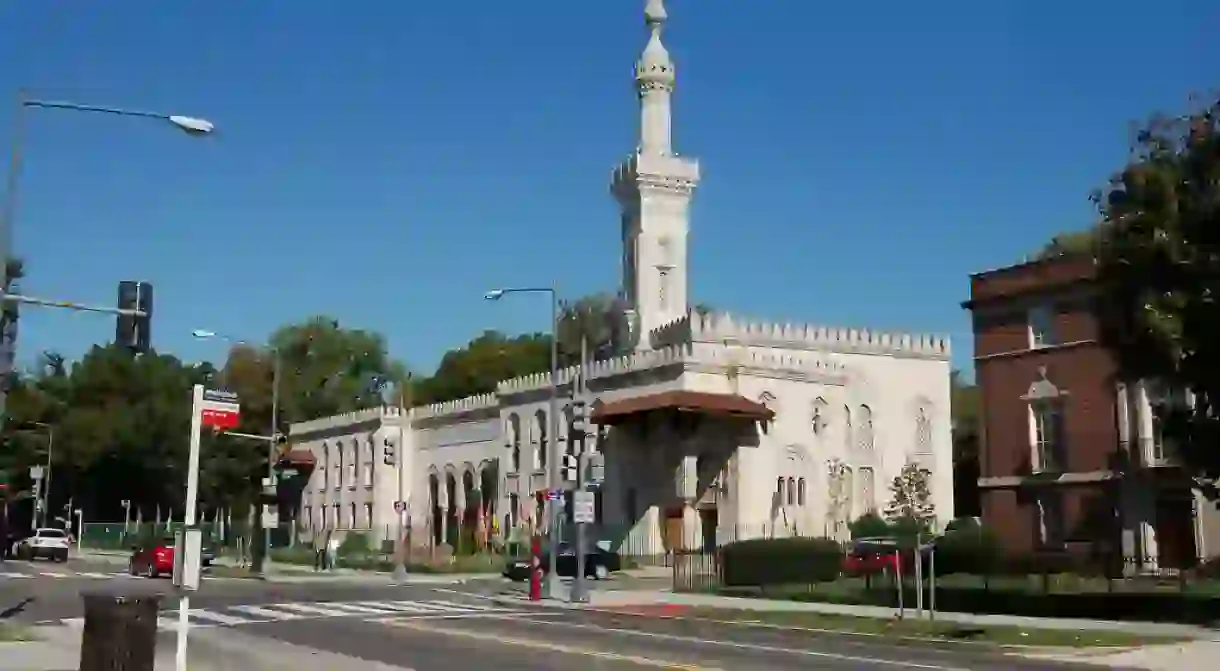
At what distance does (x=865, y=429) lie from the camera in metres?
64.6

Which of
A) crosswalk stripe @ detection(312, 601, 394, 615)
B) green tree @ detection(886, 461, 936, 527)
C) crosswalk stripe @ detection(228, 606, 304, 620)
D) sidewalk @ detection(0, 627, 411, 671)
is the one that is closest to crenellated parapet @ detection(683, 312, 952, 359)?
green tree @ detection(886, 461, 936, 527)

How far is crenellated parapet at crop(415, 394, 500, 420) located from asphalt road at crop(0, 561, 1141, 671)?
→ 121ft

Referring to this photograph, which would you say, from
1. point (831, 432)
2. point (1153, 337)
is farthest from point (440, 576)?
point (1153, 337)

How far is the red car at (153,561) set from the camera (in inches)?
1794

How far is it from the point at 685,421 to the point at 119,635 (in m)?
45.7

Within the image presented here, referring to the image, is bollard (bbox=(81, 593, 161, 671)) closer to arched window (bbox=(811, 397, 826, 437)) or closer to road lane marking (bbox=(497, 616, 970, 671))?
road lane marking (bbox=(497, 616, 970, 671))

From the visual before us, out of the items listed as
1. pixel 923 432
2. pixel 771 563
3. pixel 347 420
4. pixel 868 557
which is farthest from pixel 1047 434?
pixel 347 420

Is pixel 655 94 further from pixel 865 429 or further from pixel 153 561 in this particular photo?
pixel 153 561

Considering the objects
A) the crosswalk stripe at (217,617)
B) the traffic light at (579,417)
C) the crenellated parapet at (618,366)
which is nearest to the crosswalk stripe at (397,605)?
the crosswalk stripe at (217,617)

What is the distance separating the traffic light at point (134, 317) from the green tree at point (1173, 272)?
17.9 m

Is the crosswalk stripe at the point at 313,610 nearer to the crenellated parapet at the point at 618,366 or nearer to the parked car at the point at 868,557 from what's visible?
the parked car at the point at 868,557

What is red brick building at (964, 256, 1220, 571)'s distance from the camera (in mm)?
39000

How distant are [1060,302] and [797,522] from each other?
2206cm

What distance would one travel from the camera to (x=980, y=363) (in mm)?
43500
